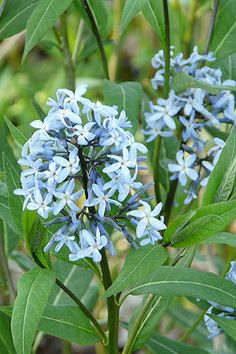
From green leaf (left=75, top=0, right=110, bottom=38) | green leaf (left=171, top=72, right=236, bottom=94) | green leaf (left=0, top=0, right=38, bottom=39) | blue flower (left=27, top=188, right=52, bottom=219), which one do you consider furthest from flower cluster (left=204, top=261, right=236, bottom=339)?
green leaf (left=0, top=0, right=38, bottom=39)

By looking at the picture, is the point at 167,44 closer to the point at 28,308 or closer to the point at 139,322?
the point at 139,322

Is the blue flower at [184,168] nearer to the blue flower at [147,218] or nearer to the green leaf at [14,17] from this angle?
the blue flower at [147,218]

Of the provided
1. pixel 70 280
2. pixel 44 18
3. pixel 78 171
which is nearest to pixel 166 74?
pixel 44 18

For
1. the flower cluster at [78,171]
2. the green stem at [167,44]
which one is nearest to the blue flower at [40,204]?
the flower cluster at [78,171]

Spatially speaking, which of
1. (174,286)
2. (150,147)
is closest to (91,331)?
(174,286)

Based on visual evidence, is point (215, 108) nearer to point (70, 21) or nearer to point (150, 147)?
point (150, 147)

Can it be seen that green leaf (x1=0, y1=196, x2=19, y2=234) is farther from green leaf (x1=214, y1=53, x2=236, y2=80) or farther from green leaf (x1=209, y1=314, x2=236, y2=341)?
green leaf (x1=214, y1=53, x2=236, y2=80)
